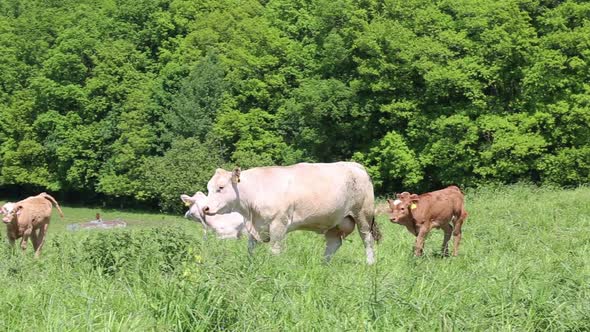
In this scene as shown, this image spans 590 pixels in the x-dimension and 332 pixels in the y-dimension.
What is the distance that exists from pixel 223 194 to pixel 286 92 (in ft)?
127

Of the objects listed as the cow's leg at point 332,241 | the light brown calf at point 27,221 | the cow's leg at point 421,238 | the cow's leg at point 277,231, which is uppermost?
the cow's leg at point 277,231

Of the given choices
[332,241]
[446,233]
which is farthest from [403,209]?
[332,241]

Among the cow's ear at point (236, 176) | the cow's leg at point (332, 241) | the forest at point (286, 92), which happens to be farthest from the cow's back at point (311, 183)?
the forest at point (286, 92)

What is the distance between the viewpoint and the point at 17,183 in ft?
198

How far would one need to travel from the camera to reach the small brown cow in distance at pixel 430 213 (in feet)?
39.5

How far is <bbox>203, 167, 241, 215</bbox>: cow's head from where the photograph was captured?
1052cm

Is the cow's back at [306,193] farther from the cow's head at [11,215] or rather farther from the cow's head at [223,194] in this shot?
the cow's head at [11,215]

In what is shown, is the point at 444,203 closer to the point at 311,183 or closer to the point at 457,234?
the point at 457,234

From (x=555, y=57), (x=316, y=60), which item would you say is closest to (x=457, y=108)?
(x=555, y=57)

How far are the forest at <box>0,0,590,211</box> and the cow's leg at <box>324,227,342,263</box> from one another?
2628 cm

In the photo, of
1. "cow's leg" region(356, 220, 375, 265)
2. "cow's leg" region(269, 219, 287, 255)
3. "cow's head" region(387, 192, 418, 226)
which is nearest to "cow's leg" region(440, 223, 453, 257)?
"cow's head" region(387, 192, 418, 226)

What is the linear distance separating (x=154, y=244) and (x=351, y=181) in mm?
3315

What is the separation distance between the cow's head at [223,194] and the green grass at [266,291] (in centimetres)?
95

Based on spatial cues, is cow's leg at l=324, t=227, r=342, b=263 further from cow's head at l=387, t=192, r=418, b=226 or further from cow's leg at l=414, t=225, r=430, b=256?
cow's head at l=387, t=192, r=418, b=226
